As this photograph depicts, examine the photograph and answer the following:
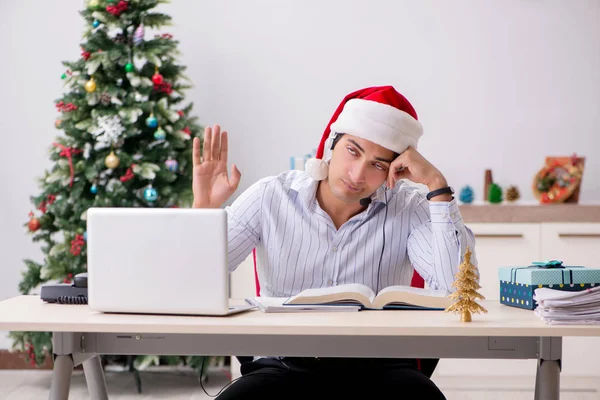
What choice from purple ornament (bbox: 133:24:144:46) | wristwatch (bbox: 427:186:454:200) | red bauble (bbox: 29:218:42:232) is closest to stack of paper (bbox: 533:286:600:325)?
wristwatch (bbox: 427:186:454:200)

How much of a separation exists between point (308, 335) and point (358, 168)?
1.98 ft

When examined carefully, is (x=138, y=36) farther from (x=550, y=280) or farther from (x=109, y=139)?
(x=550, y=280)

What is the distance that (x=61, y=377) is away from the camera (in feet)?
5.34

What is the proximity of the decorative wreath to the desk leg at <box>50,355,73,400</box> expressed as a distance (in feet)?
9.37

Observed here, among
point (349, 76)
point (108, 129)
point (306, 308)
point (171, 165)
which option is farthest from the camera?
point (349, 76)

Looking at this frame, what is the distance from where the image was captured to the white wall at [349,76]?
167 inches

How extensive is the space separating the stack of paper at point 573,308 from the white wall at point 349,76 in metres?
2.70

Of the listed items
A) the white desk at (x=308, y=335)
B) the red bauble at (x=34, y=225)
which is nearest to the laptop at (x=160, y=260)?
the white desk at (x=308, y=335)

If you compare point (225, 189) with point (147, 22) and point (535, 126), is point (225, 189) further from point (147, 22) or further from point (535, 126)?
point (535, 126)

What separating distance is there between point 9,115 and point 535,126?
291cm

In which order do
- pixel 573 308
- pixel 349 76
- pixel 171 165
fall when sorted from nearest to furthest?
pixel 573 308, pixel 171 165, pixel 349 76

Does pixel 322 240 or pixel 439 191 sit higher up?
pixel 439 191

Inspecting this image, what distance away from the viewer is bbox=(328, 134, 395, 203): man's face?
207 centimetres

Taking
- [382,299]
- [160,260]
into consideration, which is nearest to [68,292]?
[160,260]
